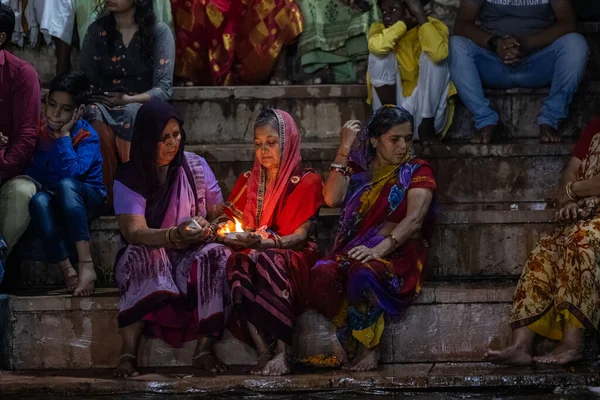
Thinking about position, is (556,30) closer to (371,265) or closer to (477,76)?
(477,76)

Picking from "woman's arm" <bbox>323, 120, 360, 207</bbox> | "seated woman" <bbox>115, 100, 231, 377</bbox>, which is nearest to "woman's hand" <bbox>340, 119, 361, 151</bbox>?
"woman's arm" <bbox>323, 120, 360, 207</bbox>

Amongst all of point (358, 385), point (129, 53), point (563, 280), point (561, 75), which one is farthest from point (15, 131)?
point (561, 75)

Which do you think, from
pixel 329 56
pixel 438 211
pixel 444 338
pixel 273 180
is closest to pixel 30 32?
pixel 329 56

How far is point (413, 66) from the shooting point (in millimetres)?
8453

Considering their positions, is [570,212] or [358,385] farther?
[570,212]

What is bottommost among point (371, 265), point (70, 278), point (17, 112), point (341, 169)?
point (70, 278)

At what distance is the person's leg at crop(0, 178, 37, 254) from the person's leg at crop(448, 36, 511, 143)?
10.3 feet

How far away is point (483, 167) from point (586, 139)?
41.8 inches

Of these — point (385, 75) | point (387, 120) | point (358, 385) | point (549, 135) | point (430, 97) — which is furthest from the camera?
point (385, 75)

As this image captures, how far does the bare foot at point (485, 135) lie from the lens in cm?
823

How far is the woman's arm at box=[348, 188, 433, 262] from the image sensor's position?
6.70 metres

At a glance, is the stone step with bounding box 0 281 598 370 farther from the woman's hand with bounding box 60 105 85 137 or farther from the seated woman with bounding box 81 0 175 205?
the seated woman with bounding box 81 0 175 205

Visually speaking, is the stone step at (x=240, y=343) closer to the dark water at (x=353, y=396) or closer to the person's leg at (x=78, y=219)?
the person's leg at (x=78, y=219)

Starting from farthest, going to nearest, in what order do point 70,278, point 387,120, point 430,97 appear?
point 430,97 < point 70,278 < point 387,120
